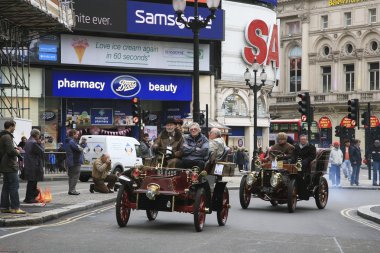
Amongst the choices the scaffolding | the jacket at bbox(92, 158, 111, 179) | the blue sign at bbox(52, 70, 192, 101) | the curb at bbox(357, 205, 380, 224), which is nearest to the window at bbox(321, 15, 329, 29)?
the blue sign at bbox(52, 70, 192, 101)

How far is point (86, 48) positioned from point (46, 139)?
6.08m

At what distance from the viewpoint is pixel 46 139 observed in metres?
44.2

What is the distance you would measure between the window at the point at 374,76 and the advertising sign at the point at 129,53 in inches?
997

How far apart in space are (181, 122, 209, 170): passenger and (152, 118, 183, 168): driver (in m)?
0.11

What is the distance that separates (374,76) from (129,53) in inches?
1223

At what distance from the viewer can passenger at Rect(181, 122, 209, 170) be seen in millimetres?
12797

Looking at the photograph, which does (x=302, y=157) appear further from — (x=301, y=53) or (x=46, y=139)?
(x=301, y=53)

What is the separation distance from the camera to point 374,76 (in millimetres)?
69750

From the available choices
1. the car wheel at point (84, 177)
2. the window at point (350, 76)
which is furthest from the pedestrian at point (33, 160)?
the window at point (350, 76)

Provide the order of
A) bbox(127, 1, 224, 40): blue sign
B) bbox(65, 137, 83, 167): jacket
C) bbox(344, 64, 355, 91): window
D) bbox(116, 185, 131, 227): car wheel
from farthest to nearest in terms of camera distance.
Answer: bbox(344, 64, 355, 91): window
bbox(127, 1, 224, 40): blue sign
bbox(65, 137, 83, 167): jacket
bbox(116, 185, 131, 227): car wheel

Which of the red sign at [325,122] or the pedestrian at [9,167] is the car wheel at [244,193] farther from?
the red sign at [325,122]

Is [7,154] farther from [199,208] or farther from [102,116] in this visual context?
[102,116]

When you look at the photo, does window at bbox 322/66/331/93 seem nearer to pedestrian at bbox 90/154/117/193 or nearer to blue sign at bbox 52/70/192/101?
blue sign at bbox 52/70/192/101

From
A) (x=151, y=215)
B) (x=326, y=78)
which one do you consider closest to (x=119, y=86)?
(x=151, y=215)
